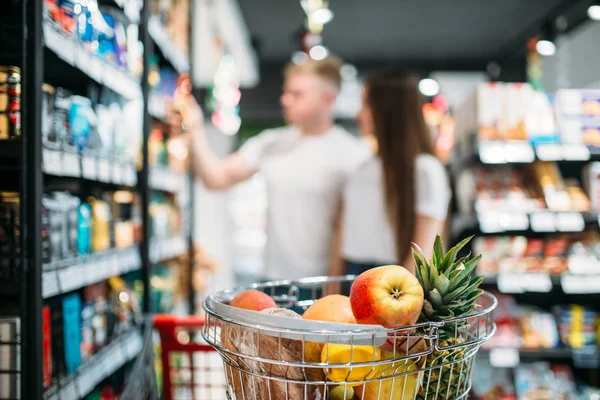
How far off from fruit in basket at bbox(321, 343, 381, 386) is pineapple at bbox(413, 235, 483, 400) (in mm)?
100

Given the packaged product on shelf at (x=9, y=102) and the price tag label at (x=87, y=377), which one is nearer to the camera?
the packaged product on shelf at (x=9, y=102)

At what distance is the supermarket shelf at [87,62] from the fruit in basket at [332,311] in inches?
37.6

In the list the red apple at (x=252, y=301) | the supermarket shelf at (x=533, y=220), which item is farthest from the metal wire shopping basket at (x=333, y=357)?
the supermarket shelf at (x=533, y=220)

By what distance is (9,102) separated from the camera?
132 centimetres

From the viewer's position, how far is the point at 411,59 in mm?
8547

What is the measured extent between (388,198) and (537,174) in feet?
6.04

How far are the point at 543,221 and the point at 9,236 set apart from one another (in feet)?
9.96

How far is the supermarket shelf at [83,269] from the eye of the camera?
1.37 meters

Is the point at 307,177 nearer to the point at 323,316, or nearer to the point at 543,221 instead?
the point at 543,221

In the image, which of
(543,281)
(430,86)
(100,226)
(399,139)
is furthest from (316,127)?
(430,86)

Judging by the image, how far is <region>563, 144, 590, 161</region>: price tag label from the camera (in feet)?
11.2

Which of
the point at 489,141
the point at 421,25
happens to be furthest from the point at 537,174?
the point at 421,25

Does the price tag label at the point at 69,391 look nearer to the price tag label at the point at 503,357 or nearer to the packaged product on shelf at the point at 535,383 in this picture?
the price tag label at the point at 503,357

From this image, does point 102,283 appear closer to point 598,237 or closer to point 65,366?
point 65,366
